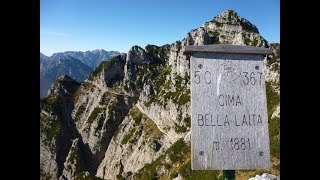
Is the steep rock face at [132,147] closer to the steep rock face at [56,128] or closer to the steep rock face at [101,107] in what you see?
the steep rock face at [101,107]

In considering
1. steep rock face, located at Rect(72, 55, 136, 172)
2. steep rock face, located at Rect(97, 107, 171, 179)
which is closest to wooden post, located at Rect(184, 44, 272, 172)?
steep rock face, located at Rect(97, 107, 171, 179)

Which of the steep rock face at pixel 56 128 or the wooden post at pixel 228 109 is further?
the steep rock face at pixel 56 128

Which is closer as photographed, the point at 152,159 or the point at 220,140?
the point at 220,140

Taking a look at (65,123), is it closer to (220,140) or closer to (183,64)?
(183,64)

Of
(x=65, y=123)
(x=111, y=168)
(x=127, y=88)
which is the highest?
(x=127, y=88)

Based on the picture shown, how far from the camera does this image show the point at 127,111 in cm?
Answer: 14675

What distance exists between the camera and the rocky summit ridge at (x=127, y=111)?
115750 mm

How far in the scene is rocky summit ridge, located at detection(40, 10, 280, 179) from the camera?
116 meters

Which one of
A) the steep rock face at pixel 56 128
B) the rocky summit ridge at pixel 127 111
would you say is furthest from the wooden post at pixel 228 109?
the steep rock face at pixel 56 128

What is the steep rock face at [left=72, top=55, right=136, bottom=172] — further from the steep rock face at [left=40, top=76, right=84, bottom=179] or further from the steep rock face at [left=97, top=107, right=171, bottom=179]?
the steep rock face at [left=97, top=107, right=171, bottom=179]
